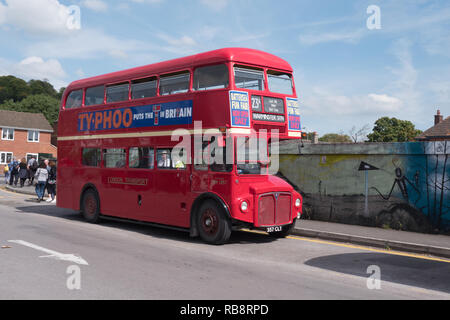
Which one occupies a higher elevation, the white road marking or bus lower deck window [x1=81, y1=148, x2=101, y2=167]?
bus lower deck window [x1=81, y1=148, x2=101, y2=167]

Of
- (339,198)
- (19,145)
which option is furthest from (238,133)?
(19,145)

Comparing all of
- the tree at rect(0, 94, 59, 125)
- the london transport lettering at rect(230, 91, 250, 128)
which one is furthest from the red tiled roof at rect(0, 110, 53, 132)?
the london transport lettering at rect(230, 91, 250, 128)

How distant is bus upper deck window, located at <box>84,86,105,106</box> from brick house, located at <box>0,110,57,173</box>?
1848 inches

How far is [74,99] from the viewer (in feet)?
44.0

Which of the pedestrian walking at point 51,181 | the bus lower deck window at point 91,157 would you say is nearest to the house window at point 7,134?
the pedestrian walking at point 51,181

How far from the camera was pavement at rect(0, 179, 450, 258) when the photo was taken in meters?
8.84

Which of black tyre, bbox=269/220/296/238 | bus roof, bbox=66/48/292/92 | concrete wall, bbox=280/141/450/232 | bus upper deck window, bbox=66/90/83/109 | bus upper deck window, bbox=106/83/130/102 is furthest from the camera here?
bus upper deck window, bbox=66/90/83/109

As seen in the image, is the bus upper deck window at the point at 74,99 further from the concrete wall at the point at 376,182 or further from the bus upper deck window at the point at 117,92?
the concrete wall at the point at 376,182

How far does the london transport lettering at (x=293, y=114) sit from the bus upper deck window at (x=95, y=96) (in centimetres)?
551

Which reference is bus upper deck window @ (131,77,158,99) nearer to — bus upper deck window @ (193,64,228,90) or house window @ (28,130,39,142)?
bus upper deck window @ (193,64,228,90)

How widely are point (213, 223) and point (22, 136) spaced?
57.5m

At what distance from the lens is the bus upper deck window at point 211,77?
9.12 metres

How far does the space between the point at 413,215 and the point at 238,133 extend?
17.5 feet

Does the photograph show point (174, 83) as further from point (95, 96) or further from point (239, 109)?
point (95, 96)
